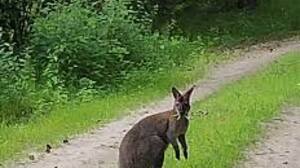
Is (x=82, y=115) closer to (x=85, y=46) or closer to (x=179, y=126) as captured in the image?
(x=85, y=46)

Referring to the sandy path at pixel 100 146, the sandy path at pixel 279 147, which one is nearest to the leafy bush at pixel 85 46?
the sandy path at pixel 100 146

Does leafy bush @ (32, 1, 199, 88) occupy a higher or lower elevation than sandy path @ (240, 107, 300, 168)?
higher

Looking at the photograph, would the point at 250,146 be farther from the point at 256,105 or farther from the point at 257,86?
the point at 257,86

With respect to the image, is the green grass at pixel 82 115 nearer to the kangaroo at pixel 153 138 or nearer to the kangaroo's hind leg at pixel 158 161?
the kangaroo at pixel 153 138

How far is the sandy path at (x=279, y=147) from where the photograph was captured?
32.9 ft

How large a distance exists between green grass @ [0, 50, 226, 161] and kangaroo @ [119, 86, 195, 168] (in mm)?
2884

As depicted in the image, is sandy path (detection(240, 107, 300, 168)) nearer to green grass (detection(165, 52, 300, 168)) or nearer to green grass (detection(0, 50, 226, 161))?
green grass (detection(165, 52, 300, 168))

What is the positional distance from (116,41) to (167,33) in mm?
6377

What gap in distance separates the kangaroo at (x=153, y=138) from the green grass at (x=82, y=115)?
2.88m

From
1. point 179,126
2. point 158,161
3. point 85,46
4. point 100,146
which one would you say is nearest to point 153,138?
point 158,161

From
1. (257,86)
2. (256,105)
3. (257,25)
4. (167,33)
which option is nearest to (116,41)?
(257,86)

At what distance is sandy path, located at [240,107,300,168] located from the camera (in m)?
10.0

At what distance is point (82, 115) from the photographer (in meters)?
13.4

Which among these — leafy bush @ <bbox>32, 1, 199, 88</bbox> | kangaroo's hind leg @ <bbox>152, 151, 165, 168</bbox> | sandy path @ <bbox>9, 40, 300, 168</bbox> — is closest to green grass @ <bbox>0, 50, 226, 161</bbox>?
sandy path @ <bbox>9, 40, 300, 168</bbox>
